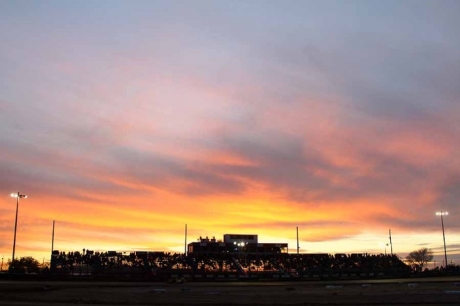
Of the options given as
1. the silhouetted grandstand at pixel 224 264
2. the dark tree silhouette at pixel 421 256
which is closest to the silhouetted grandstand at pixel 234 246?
the silhouetted grandstand at pixel 224 264

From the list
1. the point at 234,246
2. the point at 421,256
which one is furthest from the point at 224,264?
the point at 421,256

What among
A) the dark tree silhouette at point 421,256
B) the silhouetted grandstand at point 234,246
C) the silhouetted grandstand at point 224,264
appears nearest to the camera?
the silhouetted grandstand at point 224,264

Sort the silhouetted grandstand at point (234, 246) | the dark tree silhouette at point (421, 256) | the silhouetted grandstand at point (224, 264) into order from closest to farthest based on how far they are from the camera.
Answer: the silhouetted grandstand at point (224, 264), the silhouetted grandstand at point (234, 246), the dark tree silhouette at point (421, 256)

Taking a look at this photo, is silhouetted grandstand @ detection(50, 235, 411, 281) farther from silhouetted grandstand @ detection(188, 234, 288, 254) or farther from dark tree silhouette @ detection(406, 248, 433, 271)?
dark tree silhouette @ detection(406, 248, 433, 271)

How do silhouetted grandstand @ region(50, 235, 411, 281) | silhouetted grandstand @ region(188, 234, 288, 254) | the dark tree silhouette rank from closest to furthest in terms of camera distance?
1. silhouetted grandstand @ region(50, 235, 411, 281)
2. silhouetted grandstand @ region(188, 234, 288, 254)
3. the dark tree silhouette

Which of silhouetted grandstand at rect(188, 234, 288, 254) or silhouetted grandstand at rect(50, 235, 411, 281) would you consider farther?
silhouetted grandstand at rect(188, 234, 288, 254)

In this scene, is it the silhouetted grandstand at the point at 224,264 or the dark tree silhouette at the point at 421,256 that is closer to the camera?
the silhouetted grandstand at the point at 224,264

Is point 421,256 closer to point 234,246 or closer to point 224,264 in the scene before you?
point 234,246

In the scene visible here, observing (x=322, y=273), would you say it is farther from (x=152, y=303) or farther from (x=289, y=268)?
(x=152, y=303)

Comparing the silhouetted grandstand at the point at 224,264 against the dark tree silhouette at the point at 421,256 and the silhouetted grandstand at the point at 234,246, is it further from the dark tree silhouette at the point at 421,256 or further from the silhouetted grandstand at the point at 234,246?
the dark tree silhouette at the point at 421,256

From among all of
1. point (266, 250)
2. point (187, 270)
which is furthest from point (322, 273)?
point (266, 250)

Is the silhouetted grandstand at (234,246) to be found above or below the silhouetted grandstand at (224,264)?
above

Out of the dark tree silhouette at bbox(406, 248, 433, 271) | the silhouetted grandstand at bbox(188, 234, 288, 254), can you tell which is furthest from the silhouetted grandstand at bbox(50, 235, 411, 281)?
the dark tree silhouette at bbox(406, 248, 433, 271)

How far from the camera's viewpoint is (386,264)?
122m
